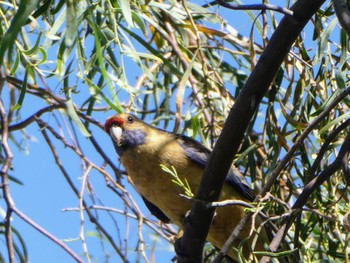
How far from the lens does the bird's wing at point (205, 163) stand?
10.5 ft

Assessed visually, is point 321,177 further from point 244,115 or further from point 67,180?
point 67,180

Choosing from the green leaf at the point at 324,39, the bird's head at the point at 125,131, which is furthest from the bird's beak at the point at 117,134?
the green leaf at the point at 324,39

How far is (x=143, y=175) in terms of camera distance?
326 centimetres

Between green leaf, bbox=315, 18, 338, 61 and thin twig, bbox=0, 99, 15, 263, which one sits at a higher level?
green leaf, bbox=315, 18, 338, 61

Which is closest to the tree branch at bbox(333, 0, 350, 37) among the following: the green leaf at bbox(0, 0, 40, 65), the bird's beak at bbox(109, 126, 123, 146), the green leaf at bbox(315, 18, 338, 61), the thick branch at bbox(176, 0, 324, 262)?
the thick branch at bbox(176, 0, 324, 262)

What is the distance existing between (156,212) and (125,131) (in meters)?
0.36

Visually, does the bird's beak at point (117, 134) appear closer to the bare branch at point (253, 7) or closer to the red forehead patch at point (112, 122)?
the red forehead patch at point (112, 122)

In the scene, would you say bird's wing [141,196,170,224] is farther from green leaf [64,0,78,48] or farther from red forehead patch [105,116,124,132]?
green leaf [64,0,78,48]

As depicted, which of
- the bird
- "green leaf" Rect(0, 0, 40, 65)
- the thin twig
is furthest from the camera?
the bird

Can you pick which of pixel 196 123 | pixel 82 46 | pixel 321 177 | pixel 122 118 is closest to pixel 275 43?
pixel 321 177

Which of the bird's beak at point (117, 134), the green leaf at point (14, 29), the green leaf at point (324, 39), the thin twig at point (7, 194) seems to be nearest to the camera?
the green leaf at point (14, 29)

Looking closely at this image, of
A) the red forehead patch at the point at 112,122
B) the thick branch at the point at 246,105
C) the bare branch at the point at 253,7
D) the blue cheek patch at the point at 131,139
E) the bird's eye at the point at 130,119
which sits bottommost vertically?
the thick branch at the point at 246,105

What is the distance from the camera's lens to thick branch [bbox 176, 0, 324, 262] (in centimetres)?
195

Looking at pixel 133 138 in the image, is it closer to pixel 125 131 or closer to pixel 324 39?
pixel 125 131
